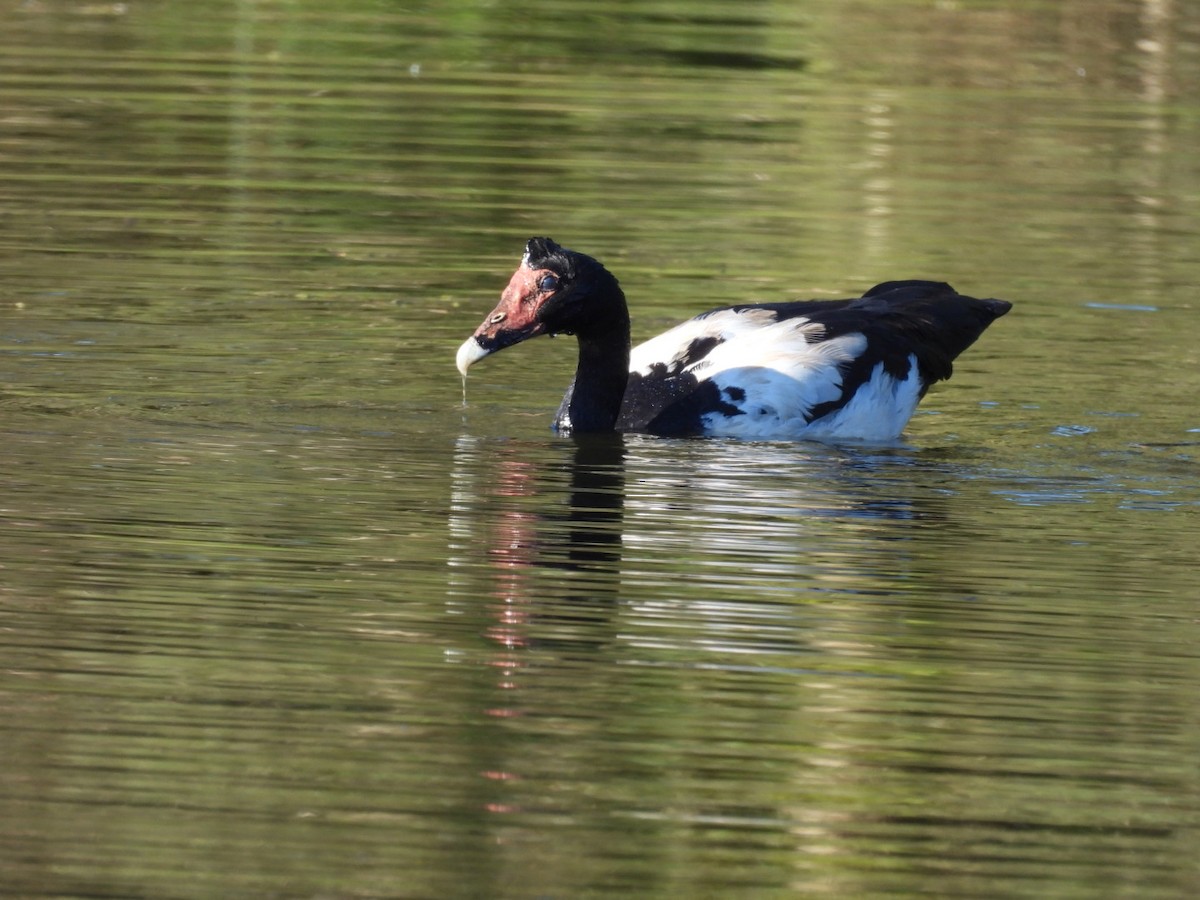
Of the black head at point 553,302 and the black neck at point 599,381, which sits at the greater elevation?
the black head at point 553,302

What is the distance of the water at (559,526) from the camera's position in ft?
18.4

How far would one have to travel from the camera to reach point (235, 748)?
19.7 feet

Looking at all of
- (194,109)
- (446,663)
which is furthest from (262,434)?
(194,109)

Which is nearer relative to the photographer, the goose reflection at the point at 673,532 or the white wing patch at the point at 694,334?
the goose reflection at the point at 673,532

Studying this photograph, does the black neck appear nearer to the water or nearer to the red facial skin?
the water

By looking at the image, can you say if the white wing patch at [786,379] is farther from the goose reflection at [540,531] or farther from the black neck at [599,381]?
the goose reflection at [540,531]

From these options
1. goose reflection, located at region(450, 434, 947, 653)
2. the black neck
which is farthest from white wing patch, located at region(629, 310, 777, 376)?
goose reflection, located at region(450, 434, 947, 653)

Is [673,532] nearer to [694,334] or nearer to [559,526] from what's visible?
[559,526]

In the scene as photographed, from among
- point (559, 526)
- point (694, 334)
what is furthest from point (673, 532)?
point (694, 334)

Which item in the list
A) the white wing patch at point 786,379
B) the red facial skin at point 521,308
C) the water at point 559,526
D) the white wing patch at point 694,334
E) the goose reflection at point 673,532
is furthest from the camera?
the white wing patch at point 694,334

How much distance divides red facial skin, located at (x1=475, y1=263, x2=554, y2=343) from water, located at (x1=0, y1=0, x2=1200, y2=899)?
1.56 ft

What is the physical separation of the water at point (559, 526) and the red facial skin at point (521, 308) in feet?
1.56

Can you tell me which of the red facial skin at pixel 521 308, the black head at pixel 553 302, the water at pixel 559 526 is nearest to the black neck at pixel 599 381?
the black head at pixel 553 302

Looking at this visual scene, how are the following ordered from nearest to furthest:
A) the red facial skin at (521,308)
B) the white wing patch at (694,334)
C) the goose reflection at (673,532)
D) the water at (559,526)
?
the water at (559,526), the goose reflection at (673,532), the red facial skin at (521,308), the white wing patch at (694,334)
